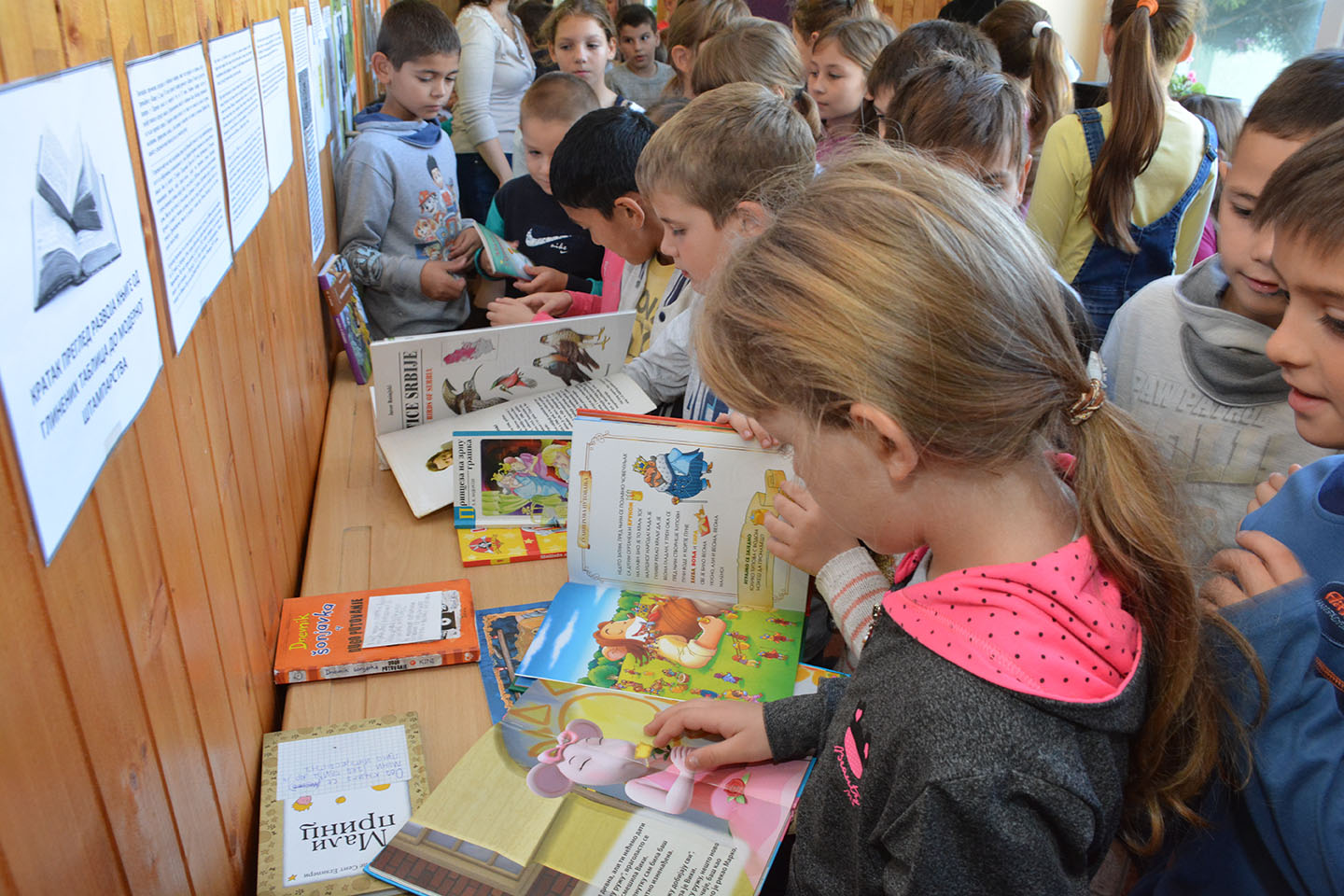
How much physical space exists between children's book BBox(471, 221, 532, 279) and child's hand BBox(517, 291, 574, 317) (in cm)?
12

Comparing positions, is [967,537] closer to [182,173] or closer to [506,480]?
[182,173]

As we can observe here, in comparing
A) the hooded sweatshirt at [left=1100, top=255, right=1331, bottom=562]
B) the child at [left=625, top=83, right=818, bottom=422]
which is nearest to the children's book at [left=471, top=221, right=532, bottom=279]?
the child at [left=625, top=83, right=818, bottom=422]

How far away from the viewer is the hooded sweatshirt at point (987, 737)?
25.9 inches

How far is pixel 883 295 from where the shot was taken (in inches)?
28.1

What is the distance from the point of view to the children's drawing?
3.95 feet

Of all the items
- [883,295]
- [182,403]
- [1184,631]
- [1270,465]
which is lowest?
[1270,465]

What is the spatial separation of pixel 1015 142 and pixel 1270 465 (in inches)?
32.8

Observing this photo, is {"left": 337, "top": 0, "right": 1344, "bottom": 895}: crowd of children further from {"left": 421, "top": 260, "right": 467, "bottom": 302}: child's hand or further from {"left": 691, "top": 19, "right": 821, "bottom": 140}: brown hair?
{"left": 691, "top": 19, "right": 821, "bottom": 140}: brown hair

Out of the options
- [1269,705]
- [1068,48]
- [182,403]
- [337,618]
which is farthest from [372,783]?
[1068,48]

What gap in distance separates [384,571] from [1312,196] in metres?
1.19

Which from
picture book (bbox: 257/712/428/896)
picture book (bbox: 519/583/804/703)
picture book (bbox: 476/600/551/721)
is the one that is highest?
picture book (bbox: 519/583/804/703)

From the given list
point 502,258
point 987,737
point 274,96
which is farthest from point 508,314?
point 987,737

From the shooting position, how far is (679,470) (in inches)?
47.5

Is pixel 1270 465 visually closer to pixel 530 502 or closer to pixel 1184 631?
pixel 1184 631
